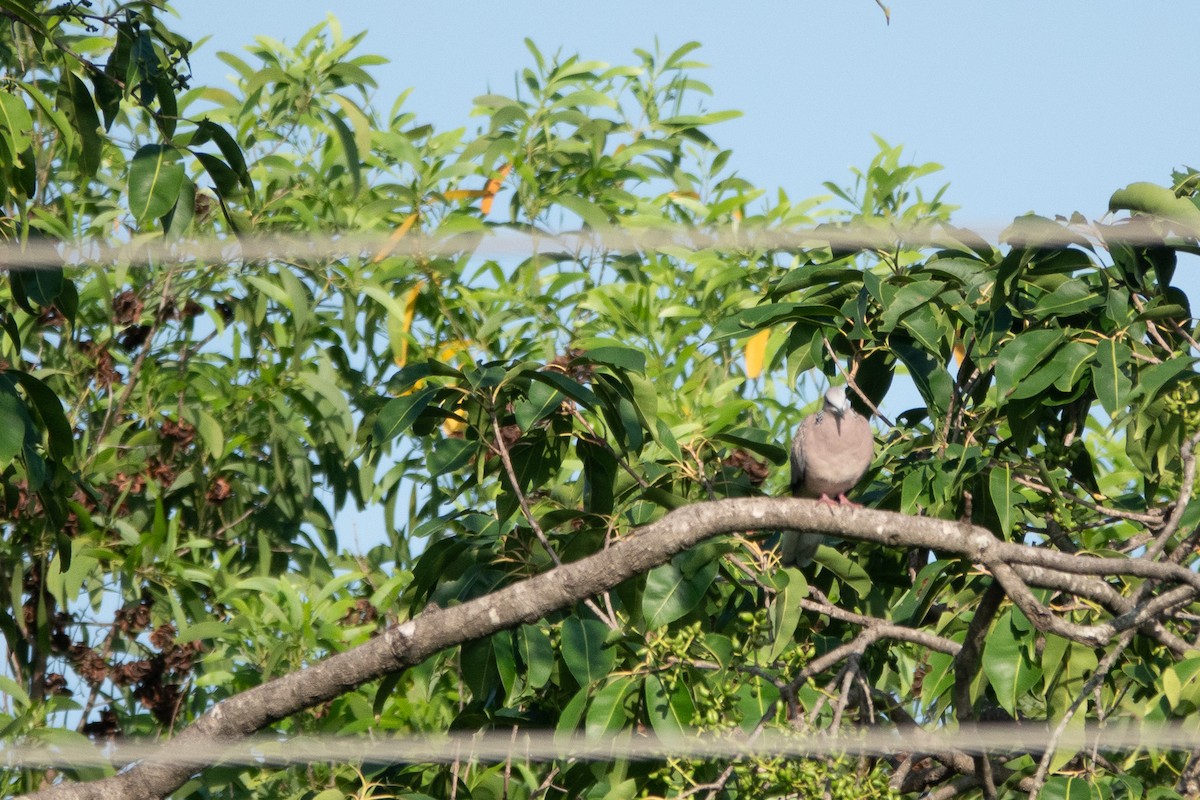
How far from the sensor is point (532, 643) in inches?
117

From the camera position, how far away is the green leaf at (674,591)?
2814 mm

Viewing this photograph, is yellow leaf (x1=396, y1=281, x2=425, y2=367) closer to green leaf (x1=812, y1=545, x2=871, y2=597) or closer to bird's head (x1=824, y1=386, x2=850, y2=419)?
bird's head (x1=824, y1=386, x2=850, y2=419)

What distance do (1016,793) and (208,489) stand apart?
2.68 metres

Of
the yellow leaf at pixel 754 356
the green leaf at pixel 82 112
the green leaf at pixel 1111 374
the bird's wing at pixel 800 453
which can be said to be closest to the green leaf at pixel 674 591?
the green leaf at pixel 1111 374

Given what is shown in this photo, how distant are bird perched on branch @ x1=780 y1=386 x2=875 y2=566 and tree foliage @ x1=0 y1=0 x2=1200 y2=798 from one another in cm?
27

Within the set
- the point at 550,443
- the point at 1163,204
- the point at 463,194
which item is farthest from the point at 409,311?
the point at 1163,204

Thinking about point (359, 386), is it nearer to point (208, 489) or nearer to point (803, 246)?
point (208, 489)

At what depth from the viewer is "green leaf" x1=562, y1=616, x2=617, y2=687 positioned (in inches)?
111

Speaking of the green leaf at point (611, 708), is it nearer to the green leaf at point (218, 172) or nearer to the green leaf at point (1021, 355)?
the green leaf at point (1021, 355)

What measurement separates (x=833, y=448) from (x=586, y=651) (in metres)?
1.73

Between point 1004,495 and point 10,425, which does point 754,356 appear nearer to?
point 1004,495

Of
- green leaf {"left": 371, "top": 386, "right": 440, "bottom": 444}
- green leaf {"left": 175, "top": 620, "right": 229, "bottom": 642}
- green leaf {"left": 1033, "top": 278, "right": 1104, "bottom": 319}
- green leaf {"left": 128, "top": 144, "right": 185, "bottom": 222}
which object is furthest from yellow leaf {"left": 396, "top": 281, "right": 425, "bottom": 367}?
green leaf {"left": 1033, "top": 278, "right": 1104, "bottom": 319}

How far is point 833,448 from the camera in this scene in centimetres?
438

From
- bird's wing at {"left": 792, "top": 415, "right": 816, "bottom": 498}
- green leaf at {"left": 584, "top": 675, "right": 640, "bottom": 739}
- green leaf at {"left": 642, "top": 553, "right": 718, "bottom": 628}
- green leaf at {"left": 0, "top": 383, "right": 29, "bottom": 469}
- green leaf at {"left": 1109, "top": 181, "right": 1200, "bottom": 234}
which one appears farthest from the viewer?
bird's wing at {"left": 792, "top": 415, "right": 816, "bottom": 498}
